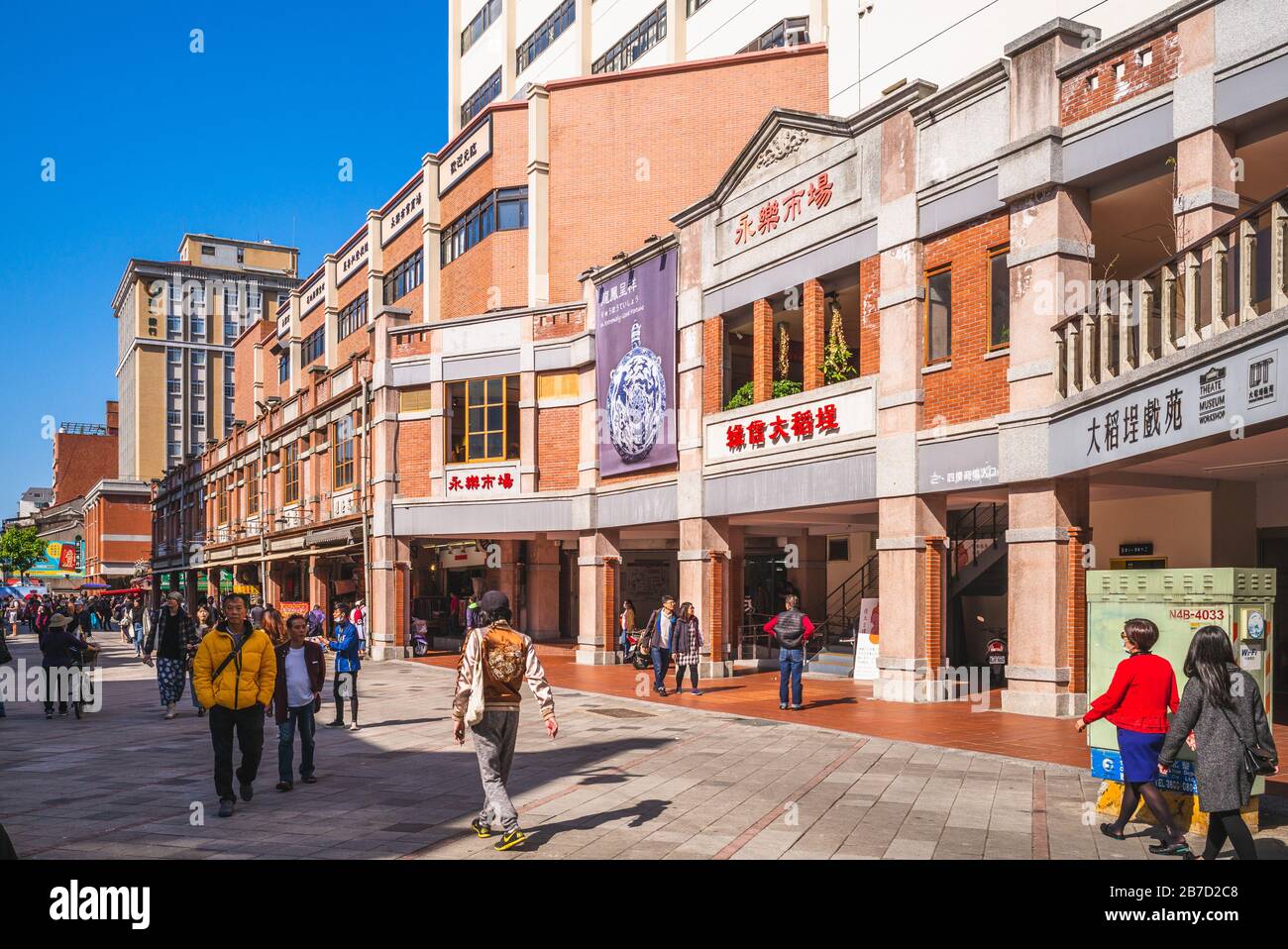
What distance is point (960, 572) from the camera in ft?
71.1

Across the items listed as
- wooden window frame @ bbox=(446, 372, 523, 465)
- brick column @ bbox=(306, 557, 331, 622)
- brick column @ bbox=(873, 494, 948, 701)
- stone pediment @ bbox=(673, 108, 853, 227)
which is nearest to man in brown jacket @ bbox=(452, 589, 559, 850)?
brick column @ bbox=(873, 494, 948, 701)

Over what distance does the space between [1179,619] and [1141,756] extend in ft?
4.71

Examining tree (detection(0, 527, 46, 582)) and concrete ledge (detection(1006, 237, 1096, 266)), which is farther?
tree (detection(0, 527, 46, 582))

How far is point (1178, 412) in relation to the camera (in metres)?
11.3

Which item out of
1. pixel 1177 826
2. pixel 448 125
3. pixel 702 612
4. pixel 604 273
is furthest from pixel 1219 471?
pixel 448 125

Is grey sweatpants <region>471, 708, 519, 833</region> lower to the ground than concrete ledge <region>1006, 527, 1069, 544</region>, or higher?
lower

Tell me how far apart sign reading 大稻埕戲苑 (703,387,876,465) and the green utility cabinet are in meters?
9.45

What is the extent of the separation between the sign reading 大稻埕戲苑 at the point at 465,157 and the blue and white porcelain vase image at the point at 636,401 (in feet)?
40.3

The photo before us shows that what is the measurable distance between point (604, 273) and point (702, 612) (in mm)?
9412

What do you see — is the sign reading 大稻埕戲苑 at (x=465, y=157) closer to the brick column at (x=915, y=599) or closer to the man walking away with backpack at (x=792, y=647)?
the brick column at (x=915, y=599)

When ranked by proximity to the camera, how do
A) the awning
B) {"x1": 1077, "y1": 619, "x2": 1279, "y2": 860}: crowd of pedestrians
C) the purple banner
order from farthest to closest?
the awning, the purple banner, {"x1": 1077, "y1": 619, "x2": 1279, "y2": 860}: crowd of pedestrians

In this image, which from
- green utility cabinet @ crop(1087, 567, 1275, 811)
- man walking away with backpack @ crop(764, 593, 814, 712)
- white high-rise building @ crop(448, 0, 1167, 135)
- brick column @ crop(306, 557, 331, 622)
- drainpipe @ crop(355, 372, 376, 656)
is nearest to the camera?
green utility cabinet @ crop(1087, 567, 1275, 811)

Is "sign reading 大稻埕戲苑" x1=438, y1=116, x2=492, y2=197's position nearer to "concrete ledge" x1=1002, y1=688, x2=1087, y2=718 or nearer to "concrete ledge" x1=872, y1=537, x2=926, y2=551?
"concrete ledge" x1=872, y1=537, x2=926, y2=551

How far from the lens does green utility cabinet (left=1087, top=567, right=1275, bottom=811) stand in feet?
26.7
